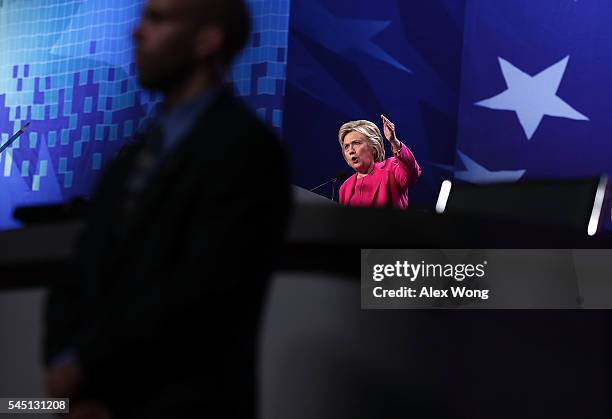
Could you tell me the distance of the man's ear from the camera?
33.5 inches

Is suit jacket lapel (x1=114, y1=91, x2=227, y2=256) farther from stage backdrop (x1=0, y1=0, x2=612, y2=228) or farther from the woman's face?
stage backdrop (x1=0, y1=0, x2=612, y2=228)

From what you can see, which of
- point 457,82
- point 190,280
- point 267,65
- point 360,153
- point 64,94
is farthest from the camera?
point 64,94

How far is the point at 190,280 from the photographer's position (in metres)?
0.77

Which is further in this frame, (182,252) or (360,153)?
(360,153)

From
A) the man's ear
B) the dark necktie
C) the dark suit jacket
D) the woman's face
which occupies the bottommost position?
the dark suit jacket

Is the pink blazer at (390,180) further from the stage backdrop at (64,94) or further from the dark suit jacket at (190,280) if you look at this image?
the dark suit jacket at (190,280)

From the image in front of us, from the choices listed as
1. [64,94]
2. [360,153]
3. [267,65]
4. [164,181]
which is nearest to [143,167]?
[164,181]

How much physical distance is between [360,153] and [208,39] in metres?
2.79

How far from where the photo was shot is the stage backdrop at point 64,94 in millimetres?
6148

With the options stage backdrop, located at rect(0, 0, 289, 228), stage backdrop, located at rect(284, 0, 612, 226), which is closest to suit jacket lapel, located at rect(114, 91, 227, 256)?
stage backdrop, located at rect(284, 0, 612, 226)

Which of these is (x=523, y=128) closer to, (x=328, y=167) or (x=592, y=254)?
(x=328, y=167)

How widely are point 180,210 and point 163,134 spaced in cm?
9

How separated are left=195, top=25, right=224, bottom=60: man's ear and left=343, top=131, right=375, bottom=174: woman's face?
9.09ft

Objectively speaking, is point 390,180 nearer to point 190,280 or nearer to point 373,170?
point 373,170
